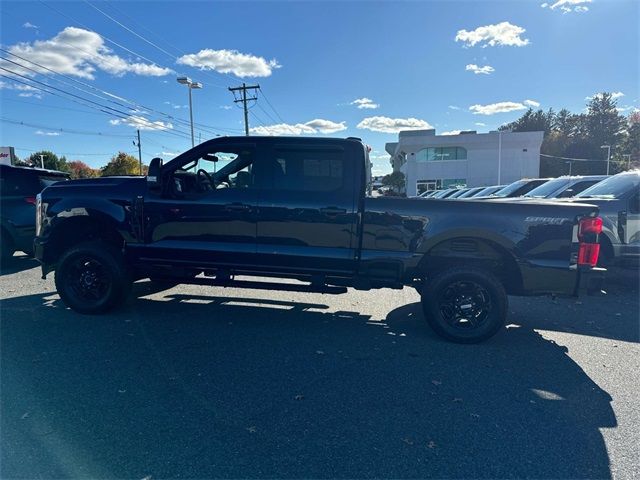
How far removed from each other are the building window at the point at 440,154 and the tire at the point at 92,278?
44.4 metres

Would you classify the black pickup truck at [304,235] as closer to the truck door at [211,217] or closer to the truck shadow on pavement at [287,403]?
the truck door at [211,217]

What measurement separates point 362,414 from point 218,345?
6.08 ft

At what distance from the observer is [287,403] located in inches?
119

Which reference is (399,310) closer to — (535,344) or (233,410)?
(535,344)

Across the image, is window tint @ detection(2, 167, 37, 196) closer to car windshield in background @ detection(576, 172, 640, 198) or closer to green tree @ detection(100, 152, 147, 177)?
car windshield in background @ detection(576, 172, 640, 198)

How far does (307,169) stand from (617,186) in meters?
5.92

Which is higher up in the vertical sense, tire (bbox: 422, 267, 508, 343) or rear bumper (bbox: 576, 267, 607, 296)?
rear bumper (bbox: 576, 267, 607, 296)

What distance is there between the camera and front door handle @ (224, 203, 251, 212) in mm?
4582

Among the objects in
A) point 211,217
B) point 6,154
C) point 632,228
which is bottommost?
point 632,228

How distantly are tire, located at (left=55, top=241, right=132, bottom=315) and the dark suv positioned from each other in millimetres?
3863

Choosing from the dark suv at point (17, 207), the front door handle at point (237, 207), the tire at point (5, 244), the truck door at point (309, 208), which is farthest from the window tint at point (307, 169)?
→ the tire at point (5, 244)

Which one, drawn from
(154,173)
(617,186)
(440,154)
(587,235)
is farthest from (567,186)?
(440,154)

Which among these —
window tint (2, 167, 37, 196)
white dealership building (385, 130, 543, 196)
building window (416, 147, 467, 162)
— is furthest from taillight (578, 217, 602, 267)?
building window (416, 147, 467, 162)

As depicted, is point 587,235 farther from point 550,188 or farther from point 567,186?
point 550,188
